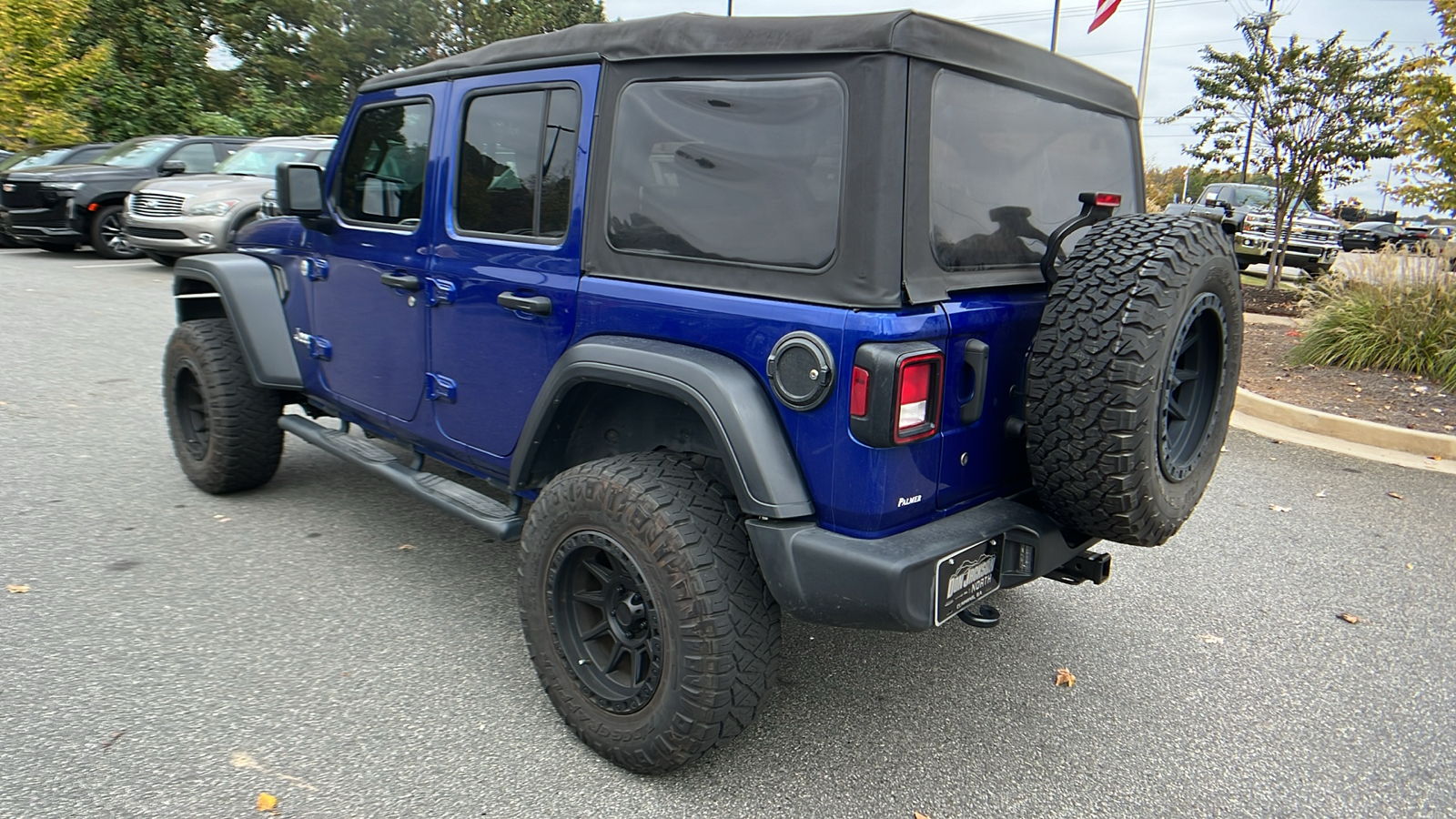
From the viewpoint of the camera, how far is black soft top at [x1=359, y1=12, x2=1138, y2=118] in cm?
229

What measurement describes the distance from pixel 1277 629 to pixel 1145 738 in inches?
44.2

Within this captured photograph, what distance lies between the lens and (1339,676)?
3.29 meters

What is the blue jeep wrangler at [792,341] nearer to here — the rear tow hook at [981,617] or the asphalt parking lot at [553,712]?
the rear tow hook at [981,617]

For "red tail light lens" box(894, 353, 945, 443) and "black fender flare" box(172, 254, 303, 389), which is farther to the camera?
"black fender flare" box(172, 254, 303, 389)

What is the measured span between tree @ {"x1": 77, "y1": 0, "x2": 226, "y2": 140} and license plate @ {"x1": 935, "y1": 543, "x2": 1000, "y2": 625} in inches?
1139

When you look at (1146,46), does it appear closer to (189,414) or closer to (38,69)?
(189,414)

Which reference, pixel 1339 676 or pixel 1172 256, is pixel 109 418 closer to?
pixel 1172 256

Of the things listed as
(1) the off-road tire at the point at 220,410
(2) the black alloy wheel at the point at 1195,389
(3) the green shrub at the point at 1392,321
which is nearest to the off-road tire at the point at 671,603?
(2) the black alloy wheel at the point at 1195,389

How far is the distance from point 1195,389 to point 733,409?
1479 millimetres

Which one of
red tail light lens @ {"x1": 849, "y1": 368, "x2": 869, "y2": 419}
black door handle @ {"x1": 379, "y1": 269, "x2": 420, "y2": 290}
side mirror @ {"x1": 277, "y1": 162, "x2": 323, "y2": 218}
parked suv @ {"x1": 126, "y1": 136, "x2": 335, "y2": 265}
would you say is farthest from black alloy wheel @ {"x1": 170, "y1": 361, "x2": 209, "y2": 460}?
parked suv @ {"x1": 126, "y1": 136, "x2": 335, "y2": 265}

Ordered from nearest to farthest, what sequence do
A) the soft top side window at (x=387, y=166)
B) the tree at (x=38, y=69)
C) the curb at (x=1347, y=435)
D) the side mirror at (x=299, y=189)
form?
1. the soft top side window at (x=387, y=166)
2. the side mirror at (x=299, y=189)
3. the curb at (x=1347, y=435)
4. the tree at (x=38, y=69)

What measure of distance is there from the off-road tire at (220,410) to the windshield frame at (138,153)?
10.8 metres

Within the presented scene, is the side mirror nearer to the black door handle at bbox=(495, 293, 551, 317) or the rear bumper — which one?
the black door handle at bbox=(495, 293, 551, 317)

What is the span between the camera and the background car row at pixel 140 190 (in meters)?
11.4
